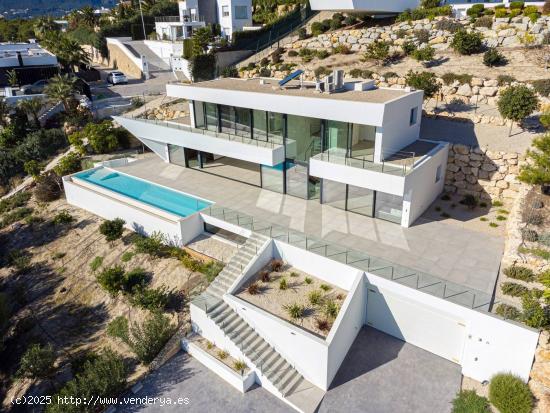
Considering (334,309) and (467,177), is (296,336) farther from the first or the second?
(467,177)

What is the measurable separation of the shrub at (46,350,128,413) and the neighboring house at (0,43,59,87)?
43334mm

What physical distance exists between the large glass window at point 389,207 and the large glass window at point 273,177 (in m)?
6.14

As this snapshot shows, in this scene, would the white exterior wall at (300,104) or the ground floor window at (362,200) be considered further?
the ground floor window at (362,200)

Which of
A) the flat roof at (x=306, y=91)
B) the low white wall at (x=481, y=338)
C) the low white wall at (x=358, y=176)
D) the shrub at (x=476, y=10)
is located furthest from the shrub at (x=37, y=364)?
the shrub at (x=476, y=10)

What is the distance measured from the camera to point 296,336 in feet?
49.7

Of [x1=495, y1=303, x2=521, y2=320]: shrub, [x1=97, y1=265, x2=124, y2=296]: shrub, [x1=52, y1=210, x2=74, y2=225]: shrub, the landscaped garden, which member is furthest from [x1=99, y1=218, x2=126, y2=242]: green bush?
[x1=495, y1=303, x2=521, y2=320]: shrub

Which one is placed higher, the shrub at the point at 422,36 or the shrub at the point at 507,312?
the shrub at the point at 422,36

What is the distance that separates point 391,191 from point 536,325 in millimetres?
8228

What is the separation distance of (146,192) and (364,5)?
32127 mm

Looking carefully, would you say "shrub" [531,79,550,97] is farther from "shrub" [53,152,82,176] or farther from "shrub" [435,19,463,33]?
"shrub" [53,152,82,176]

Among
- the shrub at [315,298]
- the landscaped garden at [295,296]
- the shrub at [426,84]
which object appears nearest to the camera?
the landscaped garden at [295,296]

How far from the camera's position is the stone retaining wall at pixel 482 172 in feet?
78.9

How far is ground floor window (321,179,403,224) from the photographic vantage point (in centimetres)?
2106

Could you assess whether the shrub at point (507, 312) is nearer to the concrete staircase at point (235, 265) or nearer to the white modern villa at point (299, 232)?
the white modern villa at point (299, 232)
